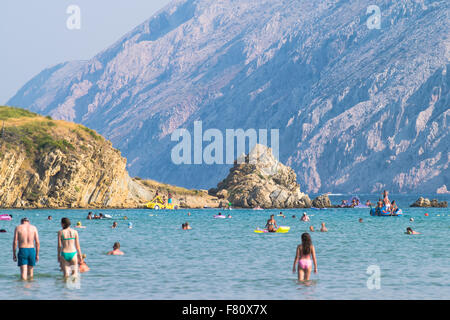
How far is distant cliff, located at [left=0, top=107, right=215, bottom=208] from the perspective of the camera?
144250mm

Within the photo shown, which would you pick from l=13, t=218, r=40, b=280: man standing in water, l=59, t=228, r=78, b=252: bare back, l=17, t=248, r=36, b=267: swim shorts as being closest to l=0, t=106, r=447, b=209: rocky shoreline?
l=17, t=248, r=36, b=267: swim shorts

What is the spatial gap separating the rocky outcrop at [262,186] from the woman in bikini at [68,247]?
14674 cm

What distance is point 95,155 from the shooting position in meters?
160

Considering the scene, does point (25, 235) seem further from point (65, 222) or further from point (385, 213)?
point (385, 213)

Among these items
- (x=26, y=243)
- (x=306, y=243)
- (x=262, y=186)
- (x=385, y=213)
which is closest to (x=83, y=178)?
(x=262, y=186)

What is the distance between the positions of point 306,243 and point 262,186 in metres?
150

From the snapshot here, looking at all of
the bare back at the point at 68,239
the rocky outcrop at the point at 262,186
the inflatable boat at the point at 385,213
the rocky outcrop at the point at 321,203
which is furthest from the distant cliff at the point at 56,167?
the bare back at the point at 68,239

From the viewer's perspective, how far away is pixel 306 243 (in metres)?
33.8

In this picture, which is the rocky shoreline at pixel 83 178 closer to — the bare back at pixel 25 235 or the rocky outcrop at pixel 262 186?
the rocky outcrop at pixel 262 186

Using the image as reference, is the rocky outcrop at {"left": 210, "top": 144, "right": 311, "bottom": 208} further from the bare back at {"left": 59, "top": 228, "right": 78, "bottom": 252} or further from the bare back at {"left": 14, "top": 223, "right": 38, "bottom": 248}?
the bare back at {"left": 14, "top": 223, "right": 38, "bottom": 248}

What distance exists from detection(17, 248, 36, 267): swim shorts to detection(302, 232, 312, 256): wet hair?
11943mm
